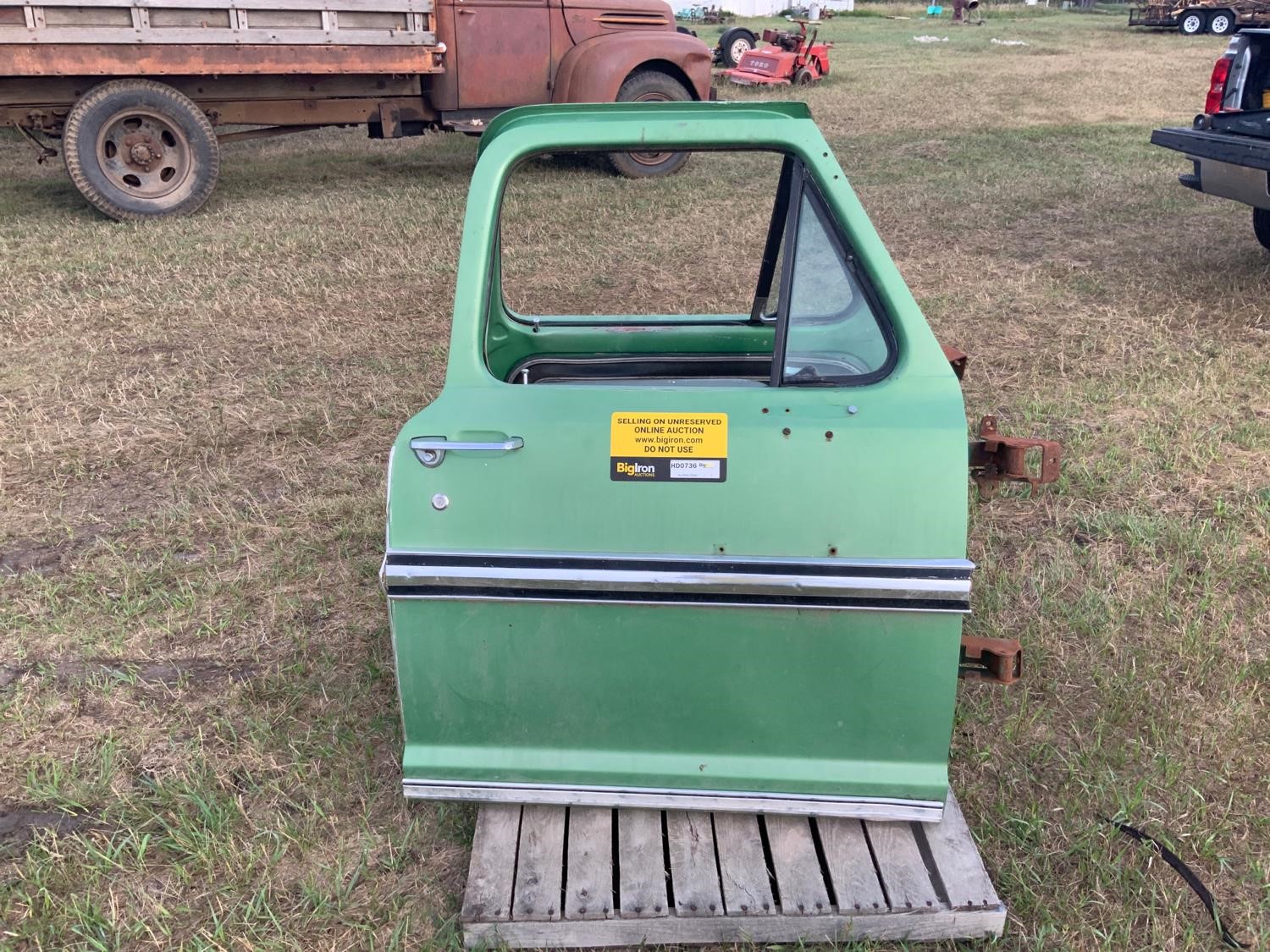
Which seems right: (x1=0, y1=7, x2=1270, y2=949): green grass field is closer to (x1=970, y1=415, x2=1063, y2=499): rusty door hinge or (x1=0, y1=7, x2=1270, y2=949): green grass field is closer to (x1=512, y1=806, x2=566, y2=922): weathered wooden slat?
(x1=512, y1=806, x2=566, y2=922): weathered wooden slat

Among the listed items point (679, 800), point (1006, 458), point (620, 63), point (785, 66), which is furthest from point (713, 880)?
point (785, 66)

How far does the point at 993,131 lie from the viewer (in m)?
11.2

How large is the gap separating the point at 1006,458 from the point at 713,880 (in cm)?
121

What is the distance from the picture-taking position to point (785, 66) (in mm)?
15055

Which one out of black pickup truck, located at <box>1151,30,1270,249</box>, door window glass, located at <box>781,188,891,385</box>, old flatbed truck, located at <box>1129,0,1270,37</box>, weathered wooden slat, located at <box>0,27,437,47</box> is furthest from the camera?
old flatbed truck, located at <box>1129,0,1270,37</box>

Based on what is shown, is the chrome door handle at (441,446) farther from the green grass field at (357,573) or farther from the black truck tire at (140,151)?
the black truck tire at (140,151)

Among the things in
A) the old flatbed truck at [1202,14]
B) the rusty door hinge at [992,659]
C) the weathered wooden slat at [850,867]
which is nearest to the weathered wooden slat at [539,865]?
the weathered wooden slat at [850,867]

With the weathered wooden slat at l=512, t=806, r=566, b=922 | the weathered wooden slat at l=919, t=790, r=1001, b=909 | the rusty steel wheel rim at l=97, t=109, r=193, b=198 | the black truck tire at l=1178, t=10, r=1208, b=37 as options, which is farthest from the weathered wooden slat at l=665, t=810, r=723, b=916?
the black truck tire at l=1178, t=10, r=1208, b=37

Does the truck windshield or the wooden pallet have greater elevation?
the truck windshield

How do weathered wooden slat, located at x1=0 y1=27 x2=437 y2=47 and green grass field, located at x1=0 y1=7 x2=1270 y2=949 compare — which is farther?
weathered wooden slat, located at x1=0 y1=27 x2=437 y2=47

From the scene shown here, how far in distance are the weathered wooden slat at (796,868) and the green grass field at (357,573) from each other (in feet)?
1.28

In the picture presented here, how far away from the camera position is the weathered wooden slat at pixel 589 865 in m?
2.04

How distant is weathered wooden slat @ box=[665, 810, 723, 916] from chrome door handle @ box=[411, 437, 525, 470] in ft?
3.12

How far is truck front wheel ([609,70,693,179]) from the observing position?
29.5ft
